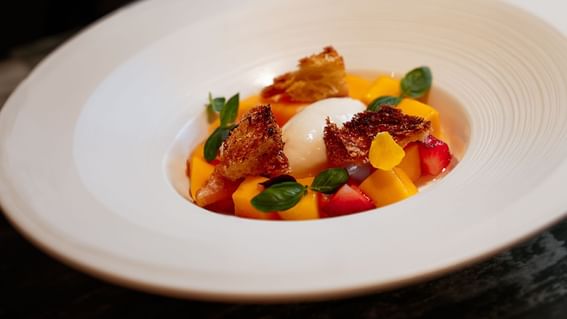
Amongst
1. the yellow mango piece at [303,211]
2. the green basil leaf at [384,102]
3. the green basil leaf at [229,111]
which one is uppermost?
the green basil leaf at [229,111]

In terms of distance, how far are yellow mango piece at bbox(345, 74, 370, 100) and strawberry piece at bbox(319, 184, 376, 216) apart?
0.56 meters

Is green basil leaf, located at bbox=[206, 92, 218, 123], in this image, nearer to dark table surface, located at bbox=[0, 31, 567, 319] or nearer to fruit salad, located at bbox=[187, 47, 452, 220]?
fruit salad, located at bbox=[187, 47, 452, 220]

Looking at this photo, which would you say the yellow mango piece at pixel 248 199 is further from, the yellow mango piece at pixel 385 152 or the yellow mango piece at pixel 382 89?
the yellow mango piece at pixel 382 89

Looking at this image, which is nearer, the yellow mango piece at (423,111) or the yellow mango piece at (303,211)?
the yellow mango piece at (303,211)

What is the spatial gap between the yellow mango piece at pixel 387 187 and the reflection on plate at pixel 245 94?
137 mm

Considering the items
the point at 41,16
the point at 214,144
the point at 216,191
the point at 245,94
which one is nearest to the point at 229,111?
the point at 214,144

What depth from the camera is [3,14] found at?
13.9 ft

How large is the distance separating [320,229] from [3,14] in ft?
11.9

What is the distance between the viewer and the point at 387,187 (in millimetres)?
1645

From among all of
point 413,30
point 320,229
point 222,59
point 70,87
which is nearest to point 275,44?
point 222,59

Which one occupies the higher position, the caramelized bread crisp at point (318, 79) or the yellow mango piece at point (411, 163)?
the caramelized bread crisp at point (318, 79)

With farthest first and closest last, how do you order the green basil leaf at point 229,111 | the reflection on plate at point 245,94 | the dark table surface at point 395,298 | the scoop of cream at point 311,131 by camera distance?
the green basil leaf at point 229,111 < the scoop of cream at point 311,131 < the dark table surface at point 395,298 < the reflection on plate at point 245,94

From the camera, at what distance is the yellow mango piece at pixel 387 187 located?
1631 mm

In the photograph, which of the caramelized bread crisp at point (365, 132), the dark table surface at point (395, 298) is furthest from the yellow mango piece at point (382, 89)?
the dark table surface at point (395, 298)
